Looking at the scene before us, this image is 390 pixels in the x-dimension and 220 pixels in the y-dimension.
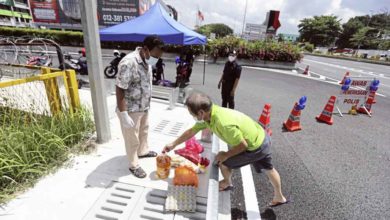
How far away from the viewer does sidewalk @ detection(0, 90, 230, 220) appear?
7.37ft

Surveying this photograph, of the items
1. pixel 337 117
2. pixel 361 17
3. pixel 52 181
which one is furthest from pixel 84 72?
pixel 361 17

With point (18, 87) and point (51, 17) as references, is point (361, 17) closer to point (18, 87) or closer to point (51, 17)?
point (51, 17)

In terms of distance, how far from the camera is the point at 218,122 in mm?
2105

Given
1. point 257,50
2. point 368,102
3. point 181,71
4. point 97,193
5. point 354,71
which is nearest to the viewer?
point 97,193

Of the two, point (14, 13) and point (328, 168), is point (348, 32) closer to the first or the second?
point (328, 168)

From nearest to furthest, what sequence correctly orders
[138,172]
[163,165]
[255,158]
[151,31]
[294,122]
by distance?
[255,158]
[163,165]
[138,172]
[294,122]
[151,31]

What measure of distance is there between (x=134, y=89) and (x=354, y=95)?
684 cm

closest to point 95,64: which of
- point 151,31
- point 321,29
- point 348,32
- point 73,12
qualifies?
point 151,31

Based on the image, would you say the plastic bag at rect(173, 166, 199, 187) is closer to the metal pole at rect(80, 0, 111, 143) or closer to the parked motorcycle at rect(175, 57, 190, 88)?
the metal pole at rect(80, 0, 111, 143)

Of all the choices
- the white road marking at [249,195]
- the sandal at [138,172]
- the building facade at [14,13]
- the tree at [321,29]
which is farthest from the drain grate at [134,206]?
the tree at [321,29]

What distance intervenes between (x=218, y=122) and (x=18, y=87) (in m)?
3.24

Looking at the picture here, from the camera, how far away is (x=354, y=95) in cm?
643

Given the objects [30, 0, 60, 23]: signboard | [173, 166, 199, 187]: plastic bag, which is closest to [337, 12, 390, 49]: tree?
[173, 166, 199, 187]: plastic bag

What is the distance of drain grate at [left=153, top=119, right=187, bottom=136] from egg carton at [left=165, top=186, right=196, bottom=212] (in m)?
1.76
